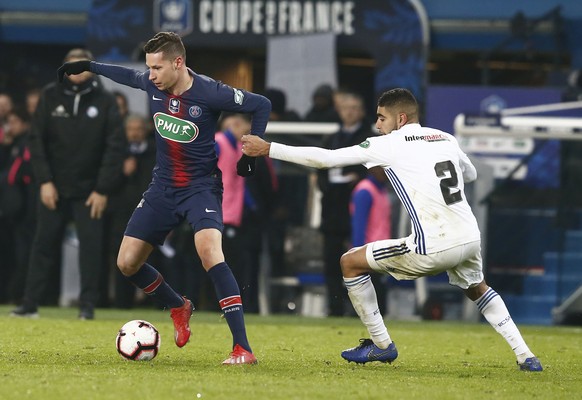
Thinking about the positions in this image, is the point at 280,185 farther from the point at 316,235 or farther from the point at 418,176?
the point at 418,176

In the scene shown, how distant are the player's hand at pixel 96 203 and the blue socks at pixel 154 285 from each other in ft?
10.9

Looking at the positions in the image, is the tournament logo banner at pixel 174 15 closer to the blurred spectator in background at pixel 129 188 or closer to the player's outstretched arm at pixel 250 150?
the blurred spectator in background at pixel 129 188

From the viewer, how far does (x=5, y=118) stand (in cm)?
1742

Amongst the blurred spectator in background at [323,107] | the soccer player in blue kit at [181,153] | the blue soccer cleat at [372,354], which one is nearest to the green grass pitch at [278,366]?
the blue soccer cleat at [372,354]

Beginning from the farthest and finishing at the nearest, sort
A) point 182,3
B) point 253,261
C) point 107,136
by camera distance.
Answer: point 182,3, point 253,261, point 107,136

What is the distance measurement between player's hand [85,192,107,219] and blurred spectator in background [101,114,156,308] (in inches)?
111

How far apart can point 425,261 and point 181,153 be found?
182cm

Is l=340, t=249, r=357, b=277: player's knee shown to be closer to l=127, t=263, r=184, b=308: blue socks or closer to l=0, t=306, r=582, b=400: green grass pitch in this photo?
l=0, t=306, r=582, b=400: green grass pitch

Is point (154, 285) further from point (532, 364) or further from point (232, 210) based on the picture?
point (232, 210)

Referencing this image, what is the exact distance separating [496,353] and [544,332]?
3197mm

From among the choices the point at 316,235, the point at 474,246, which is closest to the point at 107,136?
the point at 316,235

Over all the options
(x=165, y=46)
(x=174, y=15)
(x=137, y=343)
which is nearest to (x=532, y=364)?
(x=137, y=343)

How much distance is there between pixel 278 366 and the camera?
348 inches

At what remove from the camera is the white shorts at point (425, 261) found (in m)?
8.79
